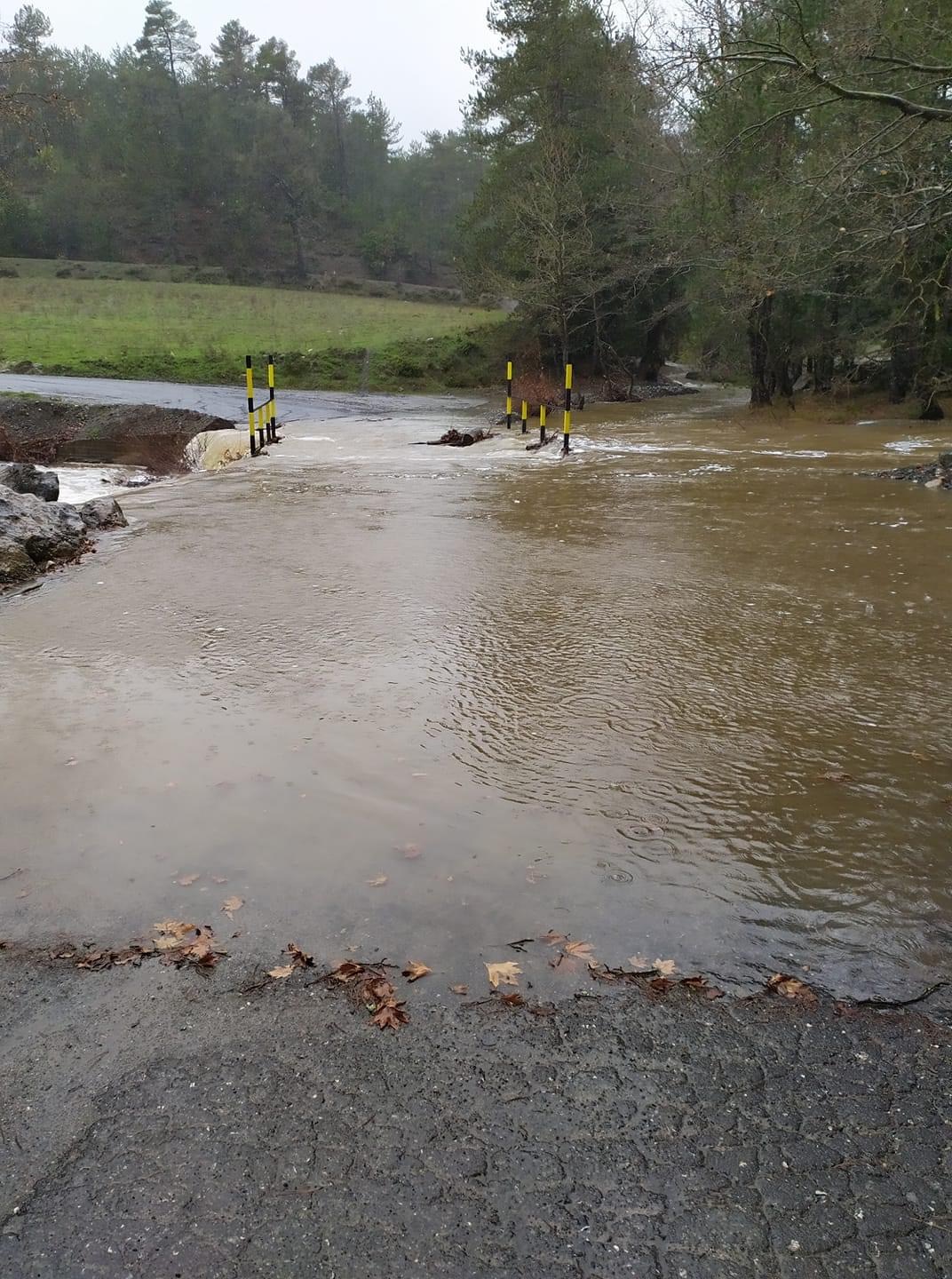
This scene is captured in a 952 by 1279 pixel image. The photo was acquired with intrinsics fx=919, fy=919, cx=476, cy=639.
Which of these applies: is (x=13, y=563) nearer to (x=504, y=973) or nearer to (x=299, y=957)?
(x=299, y=957)

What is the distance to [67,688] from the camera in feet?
18.3

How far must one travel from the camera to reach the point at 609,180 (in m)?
27.2

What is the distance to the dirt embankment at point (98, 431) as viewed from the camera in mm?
18016

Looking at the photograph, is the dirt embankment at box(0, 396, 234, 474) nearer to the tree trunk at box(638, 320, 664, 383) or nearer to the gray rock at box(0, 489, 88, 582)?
the gray rock at box(0, 489, 88, 582)

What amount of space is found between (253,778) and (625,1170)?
2654 mm

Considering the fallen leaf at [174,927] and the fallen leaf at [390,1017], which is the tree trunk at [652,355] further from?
the fallen leaf at [390,1017]

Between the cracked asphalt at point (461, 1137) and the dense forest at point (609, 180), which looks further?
the dense forest at point (609, 180)

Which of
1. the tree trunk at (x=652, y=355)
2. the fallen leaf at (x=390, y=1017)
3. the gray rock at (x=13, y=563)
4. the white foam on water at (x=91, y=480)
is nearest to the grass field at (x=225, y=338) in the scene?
the tree trunk at (x=652, y=355)

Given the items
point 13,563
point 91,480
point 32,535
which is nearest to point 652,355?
point 91,480

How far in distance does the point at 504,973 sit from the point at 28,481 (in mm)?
10864

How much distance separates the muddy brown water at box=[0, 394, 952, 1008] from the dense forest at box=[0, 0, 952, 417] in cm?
408

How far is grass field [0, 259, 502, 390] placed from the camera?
31.6 m

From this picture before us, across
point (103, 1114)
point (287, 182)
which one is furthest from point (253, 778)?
point (287, 182)

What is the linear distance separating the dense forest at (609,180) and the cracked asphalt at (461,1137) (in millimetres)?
7163
